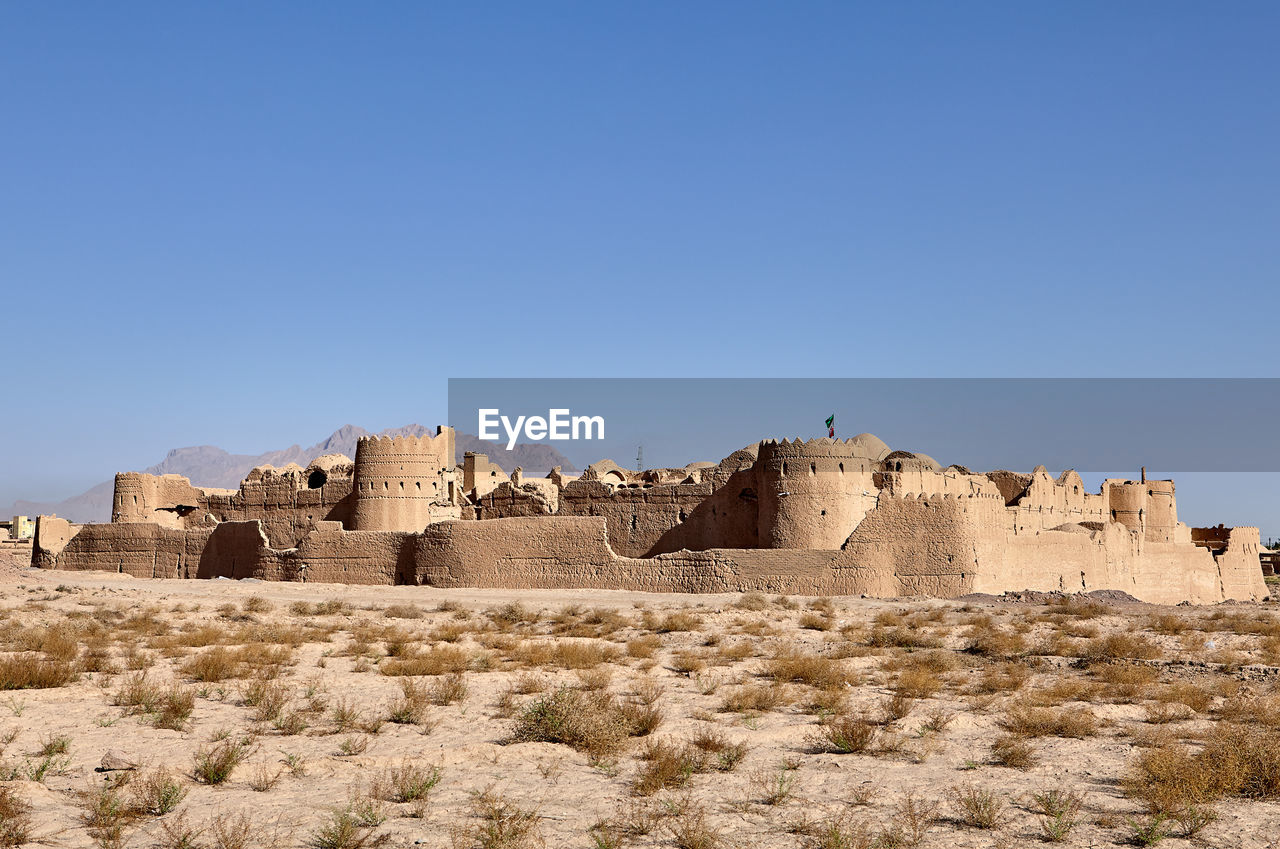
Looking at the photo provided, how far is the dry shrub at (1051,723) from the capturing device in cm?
1030

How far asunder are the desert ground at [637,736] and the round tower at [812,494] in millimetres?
10014

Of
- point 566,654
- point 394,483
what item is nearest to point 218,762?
point 566,654

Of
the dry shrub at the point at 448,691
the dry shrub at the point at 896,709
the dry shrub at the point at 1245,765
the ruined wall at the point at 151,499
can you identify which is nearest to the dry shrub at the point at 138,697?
the dry shrub at the point at 448,691

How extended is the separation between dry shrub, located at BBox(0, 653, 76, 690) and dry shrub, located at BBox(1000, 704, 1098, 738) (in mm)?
9486

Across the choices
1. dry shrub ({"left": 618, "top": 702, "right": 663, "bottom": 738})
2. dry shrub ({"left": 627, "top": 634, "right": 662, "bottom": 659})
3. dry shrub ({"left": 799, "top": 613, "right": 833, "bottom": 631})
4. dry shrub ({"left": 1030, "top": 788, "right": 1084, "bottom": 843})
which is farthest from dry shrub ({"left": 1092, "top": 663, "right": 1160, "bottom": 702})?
dry shrub ({"left": 627, "top": 634, "right": 662, "bottom": 659})

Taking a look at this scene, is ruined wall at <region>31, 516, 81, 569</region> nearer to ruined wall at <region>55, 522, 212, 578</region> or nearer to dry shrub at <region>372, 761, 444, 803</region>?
ruined wall at <region>55, 522, 212, 578</region>

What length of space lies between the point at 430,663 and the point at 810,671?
4.43 metres

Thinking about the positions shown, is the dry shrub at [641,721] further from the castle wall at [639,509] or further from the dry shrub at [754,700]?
the castle wall at [639,509]

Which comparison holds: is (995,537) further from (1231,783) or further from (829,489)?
(1231,783)

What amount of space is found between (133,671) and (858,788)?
880 centimetres

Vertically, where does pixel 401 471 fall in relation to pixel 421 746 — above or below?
above

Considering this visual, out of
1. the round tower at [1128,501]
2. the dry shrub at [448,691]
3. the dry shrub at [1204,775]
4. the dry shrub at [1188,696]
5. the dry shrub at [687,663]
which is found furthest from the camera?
the round tower at [1128,501]

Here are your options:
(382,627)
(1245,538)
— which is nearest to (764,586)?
Result: (382,627)

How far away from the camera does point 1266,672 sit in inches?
535
